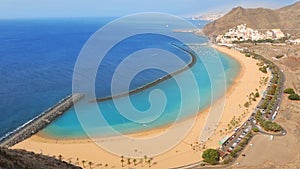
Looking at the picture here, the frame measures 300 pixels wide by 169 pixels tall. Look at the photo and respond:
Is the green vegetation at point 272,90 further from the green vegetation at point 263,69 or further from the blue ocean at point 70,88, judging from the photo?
the green vegetation at point 263,69

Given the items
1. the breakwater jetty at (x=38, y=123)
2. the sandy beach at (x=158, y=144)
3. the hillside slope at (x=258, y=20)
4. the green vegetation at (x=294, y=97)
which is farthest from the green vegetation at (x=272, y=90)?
the hillside slope at (x=258, y=20)

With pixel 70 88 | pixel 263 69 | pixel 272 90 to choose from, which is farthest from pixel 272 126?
pixel 263 69

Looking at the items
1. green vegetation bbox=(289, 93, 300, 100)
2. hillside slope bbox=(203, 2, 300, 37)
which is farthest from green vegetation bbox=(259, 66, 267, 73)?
hillside slope bbox=(203, 2, 300, 37)

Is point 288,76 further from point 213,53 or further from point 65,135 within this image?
point 65,135

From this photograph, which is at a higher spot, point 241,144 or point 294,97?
point 294,97

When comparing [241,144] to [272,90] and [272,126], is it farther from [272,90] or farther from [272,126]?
[272,90]

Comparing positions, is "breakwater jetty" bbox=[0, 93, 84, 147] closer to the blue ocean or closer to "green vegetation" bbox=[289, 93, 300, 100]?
the blue ocean
